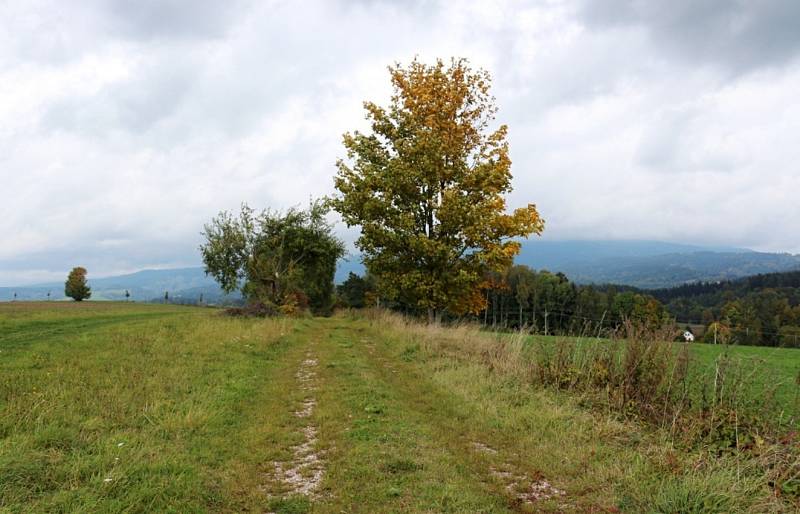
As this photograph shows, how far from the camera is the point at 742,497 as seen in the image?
5.54m

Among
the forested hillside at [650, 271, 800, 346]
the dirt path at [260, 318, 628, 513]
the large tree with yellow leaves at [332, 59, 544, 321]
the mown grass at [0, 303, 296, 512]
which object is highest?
the large tree with yellow leaves at [332, 59, 544, 321]

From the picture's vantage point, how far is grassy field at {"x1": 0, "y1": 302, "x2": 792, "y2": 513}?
5812 mm

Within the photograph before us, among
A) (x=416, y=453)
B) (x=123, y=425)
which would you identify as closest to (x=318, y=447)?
(x=416, y=453)

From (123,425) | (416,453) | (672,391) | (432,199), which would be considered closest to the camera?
(416,453)

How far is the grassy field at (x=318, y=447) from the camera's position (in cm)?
581

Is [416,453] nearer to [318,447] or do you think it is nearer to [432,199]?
[318,447]

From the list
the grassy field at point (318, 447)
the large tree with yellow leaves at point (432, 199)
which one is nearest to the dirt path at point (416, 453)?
the grassy field at point (318, 447)

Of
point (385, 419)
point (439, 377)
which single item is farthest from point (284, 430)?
point (439, 377)

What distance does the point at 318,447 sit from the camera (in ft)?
26.2

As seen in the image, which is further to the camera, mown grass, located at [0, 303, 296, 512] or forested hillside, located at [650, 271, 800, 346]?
forested hillside, located at [650, 271, 800, 346]

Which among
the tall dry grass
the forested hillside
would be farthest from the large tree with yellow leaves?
the forested hillside

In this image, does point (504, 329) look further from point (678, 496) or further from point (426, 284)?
point (678, 496)

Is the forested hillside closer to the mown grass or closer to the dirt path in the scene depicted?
the dirt path

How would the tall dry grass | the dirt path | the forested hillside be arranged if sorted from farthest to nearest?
the forested hillside, the tall dry grass, the dirt path
